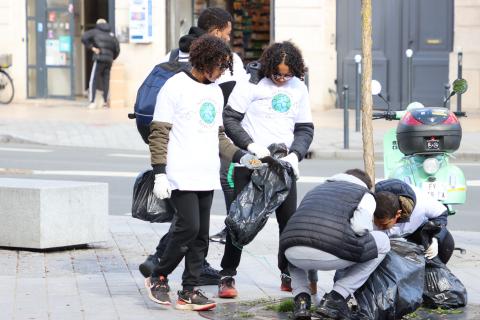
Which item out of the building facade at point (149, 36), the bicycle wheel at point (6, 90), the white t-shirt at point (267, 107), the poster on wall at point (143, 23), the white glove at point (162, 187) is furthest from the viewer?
the bicycle wheel at point (6, 90)

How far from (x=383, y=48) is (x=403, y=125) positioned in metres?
15.4

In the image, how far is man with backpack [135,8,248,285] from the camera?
8.12 meters

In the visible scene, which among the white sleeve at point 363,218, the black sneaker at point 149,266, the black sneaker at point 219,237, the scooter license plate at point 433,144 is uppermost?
the scooter license plate at point 433,144

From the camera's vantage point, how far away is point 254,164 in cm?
777

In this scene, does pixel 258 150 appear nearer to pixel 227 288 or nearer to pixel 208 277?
pixel 227 288

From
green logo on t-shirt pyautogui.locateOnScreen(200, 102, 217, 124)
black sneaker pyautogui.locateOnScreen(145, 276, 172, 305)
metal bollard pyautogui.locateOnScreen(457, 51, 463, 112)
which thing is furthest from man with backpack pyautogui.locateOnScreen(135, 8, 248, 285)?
metal bollard pyautogui.locateOnScreen(457, 51, 463, 112)

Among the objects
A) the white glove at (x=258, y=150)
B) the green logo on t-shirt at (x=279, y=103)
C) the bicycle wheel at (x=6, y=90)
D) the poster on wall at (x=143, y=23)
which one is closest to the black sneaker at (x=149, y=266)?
the white glove at (x=258, y=150)

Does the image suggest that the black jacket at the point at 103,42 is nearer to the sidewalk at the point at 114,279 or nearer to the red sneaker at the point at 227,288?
the sidewalk at the point at 114,279

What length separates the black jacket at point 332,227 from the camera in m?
7.12

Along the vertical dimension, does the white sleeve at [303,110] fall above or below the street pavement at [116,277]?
above

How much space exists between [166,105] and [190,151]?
31cm

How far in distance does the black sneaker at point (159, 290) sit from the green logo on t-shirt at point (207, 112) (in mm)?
1005

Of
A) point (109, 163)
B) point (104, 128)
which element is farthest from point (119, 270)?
point (104, 128)

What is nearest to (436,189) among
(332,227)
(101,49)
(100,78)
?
(332,227)
